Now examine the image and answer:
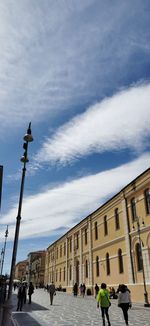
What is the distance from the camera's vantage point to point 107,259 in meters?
32.2

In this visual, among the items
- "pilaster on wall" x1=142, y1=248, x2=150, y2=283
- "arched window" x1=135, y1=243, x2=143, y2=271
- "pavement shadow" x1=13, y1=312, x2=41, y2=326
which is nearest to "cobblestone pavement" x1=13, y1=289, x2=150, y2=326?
"pavement shadow" x1=13, y1=312, x2=41, y2=326

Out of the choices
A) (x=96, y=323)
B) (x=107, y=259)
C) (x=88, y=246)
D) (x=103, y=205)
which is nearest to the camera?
(x=96, y=323)

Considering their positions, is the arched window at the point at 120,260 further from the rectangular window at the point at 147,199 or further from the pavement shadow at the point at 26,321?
the pavement shadow at the point at 26,321

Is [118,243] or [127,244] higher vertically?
[118,243]

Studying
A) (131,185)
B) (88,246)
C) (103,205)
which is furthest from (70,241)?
(131,185)

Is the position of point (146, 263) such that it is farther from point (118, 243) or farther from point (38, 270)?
point (38, 270)

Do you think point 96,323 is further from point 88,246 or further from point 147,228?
point 88,246

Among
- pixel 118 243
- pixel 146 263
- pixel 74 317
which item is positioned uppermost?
pixel 118 243

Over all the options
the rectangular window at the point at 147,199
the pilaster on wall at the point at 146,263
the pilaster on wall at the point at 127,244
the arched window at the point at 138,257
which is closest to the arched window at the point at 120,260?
the pilaster on wall at the point at 127,244

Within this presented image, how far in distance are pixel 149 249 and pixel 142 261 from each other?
1307 millimetres

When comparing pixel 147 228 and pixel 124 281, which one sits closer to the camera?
pixel 147 228

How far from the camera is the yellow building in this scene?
79.5ft

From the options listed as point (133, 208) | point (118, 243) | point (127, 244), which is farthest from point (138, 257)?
point (133, 208)

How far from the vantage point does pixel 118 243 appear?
29.3 m
